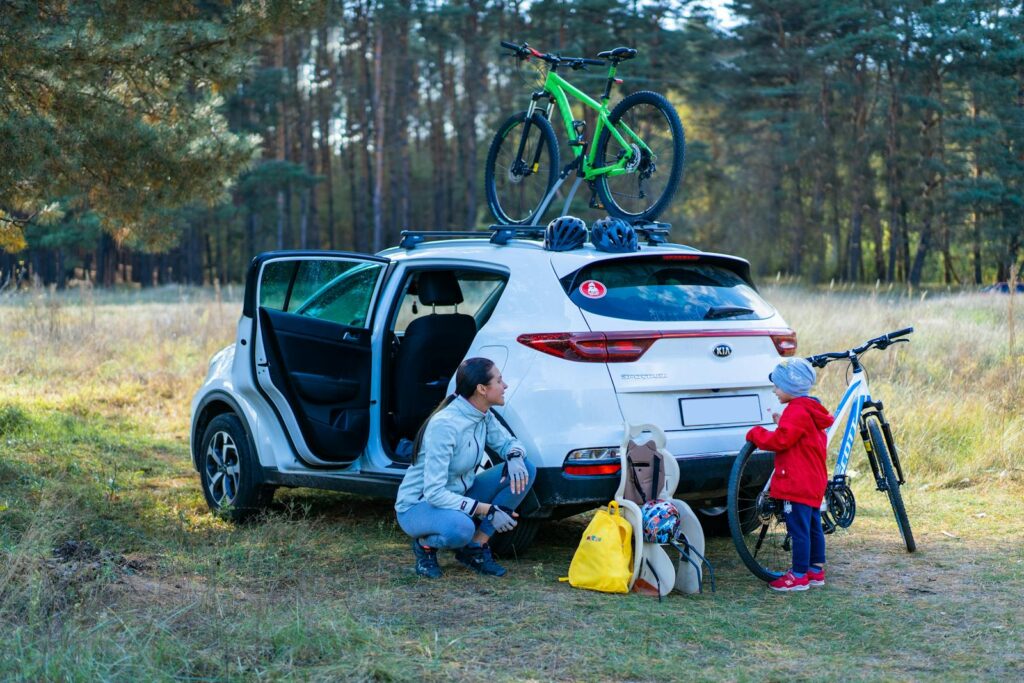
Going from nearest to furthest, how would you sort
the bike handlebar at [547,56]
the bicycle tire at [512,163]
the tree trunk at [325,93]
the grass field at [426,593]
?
the grass field at [426,593] < the bike handlebar at [547,56] < the bicycle tire at [512,163] < the tree trunk at [325,93]

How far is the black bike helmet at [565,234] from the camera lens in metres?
5.97

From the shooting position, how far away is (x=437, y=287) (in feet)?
22.4

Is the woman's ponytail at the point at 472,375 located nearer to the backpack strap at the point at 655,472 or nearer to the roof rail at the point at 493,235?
the backpack strap at the point at 655,472

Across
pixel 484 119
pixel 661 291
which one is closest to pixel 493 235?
pixel 661 291

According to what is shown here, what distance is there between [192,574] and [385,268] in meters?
2.13

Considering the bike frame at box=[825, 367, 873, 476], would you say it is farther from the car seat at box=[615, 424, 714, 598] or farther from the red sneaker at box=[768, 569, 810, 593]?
the car seat at box=[615, 424, 714, 598]

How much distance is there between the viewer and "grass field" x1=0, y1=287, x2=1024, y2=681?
422 centimetres

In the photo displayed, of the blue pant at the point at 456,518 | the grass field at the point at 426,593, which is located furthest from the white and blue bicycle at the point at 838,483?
the blue pant at the point at 456,518

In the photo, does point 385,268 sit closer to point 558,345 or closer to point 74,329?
point 558,345

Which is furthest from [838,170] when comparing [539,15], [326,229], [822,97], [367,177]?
[326,229]

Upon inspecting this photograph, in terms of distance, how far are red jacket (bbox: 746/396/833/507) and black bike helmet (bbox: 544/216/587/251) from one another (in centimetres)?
136

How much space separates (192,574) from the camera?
5672 millimetres

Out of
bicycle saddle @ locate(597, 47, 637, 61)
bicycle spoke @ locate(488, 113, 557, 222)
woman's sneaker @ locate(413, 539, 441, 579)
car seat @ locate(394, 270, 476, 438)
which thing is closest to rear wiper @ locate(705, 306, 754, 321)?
car seat @ locate(394, 270, 476, 438)

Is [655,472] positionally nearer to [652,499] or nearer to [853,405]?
[652,499]
